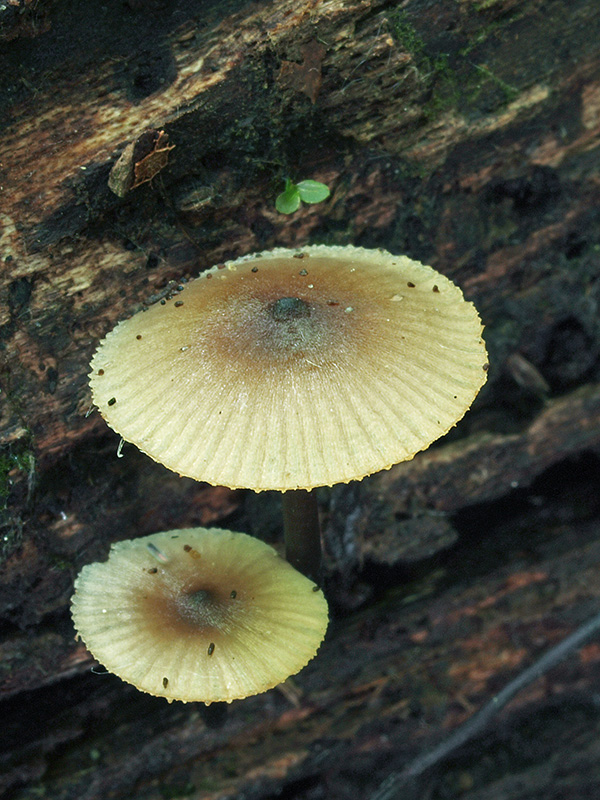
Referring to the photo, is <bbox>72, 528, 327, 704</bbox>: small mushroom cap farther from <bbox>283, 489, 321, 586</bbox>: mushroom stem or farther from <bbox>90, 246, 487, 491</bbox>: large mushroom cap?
<bbox>90, 246, 487, 491</bbox>: large mushroom cap

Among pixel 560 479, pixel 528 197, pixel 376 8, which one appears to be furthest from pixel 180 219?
pixel 560 479

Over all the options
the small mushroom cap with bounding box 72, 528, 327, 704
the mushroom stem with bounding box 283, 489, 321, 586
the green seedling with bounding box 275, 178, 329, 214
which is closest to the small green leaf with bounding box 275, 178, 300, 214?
the green seedling with bounding box 275, 178, 329, 214

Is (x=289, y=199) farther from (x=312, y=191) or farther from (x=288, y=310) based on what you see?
(x=288, y=310)

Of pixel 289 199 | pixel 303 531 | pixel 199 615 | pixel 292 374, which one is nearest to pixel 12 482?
pixel 199 615

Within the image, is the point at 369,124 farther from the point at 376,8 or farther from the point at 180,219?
the point at 180,219

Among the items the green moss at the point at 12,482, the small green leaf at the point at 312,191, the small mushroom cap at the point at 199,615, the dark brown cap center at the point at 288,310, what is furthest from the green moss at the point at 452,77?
the green moss at the point at 12,482
